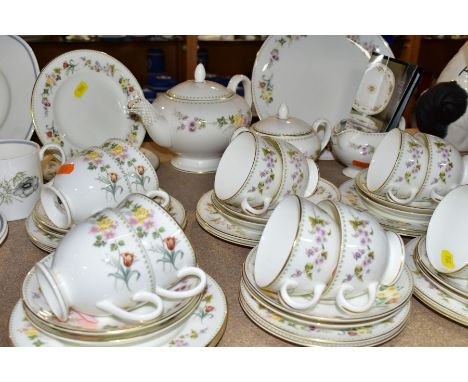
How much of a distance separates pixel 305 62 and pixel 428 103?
361mm

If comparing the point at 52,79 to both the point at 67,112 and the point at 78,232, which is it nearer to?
the point at 67,112

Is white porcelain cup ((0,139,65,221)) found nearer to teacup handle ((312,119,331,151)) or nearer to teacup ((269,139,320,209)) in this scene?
teacup ((269,139,320,209))

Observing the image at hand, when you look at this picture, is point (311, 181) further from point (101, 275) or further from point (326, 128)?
point (101, 275)

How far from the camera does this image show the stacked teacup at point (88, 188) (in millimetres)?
906

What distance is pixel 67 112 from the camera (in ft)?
4.06

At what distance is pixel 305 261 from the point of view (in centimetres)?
73

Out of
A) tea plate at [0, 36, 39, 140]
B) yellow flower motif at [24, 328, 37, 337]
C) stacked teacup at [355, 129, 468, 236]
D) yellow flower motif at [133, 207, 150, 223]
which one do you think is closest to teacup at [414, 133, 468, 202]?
stacked teacup at [355, 129, 468, 236]

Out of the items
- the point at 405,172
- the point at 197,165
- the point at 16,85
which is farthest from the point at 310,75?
the point at 16,85

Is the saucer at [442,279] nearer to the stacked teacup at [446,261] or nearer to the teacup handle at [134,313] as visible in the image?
the stacked teacup at [446,261]

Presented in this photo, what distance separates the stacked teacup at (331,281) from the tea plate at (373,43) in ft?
2.63

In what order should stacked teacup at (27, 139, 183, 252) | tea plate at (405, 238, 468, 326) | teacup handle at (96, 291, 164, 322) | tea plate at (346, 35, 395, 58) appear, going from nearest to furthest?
teacup handle at (96, 291, 164, 322) → tea plate at (405, 238, 468, 326) → stacked teacup at (27, 139, 183, 252) → tea plate at (346, 35, 395, 58)

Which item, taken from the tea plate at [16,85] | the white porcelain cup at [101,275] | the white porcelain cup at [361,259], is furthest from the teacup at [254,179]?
the tea plate at [16,85]

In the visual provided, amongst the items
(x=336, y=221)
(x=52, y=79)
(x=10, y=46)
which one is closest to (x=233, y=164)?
(x=336, y=221)

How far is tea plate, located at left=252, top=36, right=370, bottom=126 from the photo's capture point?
4.73 ft
